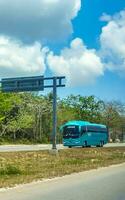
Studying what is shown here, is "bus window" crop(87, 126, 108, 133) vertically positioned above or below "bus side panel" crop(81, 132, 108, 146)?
above

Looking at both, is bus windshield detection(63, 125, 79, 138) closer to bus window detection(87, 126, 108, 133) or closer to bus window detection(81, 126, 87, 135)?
bus window detection(81, 126, 87, 135)

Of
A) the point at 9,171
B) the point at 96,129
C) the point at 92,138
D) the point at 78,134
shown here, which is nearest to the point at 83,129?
the point at 78,134

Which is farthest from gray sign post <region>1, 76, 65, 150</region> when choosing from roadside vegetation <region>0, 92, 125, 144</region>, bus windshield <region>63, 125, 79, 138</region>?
roadside vegetation <region>0, 92, 125, 144</region>

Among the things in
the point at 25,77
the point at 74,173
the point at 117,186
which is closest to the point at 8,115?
the point at 25,77

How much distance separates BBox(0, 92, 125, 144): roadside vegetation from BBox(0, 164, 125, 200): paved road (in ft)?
207

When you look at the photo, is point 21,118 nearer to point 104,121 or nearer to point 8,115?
point 8,115

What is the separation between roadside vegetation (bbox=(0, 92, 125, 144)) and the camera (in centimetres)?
8938

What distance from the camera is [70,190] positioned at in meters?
17.1

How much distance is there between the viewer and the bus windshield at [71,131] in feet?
212

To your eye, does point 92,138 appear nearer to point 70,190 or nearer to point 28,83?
point 28,83

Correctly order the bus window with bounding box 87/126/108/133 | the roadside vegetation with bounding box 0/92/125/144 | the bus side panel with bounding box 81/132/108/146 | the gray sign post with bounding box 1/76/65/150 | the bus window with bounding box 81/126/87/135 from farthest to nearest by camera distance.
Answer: the roadside vegetation with bounding box 0/92/125/144
the bus window with bounding box 87/126/108/133
the bus side panel with bounding box 81/132/108/146
the bus window with bounding box 81/126/87/135
the gray sign post with bounding box 1/76/65/150

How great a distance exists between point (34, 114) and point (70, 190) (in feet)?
256

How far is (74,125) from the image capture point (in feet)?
214

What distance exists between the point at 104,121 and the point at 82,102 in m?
7.79
